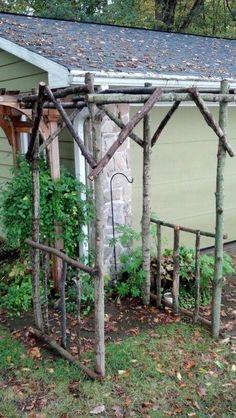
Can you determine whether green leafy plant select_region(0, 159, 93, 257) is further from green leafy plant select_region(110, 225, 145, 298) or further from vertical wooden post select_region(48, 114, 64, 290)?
green leafy plant select_region(110, 225, 145, 298)

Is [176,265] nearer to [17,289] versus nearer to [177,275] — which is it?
[177,275]

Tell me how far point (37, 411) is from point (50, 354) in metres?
0.80

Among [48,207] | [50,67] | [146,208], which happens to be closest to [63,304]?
[48,207]

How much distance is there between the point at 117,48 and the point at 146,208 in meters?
2.69

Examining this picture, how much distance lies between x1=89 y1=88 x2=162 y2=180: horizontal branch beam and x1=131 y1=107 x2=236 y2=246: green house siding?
7.62ft

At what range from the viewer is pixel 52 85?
15.3ft

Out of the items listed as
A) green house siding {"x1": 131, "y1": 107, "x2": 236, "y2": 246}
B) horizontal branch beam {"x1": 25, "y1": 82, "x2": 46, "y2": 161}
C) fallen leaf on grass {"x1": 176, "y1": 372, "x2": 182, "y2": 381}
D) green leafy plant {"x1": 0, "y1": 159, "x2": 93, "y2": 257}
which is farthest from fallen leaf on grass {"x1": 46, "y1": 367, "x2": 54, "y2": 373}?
green house siding {"x1": 131, "y1": 107, "x2": 236, "y2": 246}

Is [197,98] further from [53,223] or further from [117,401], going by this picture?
[117,401]

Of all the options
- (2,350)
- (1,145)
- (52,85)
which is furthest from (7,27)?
(2,350)

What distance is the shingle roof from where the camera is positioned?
5.06 m

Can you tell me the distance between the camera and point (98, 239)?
11.1 ft

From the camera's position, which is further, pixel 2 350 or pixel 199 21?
pixel 199 21

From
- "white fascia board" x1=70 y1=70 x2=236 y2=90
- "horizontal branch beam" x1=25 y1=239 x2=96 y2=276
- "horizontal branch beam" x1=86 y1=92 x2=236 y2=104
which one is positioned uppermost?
"white fascia board" x1=70 y1=70 x2=236 y2=90

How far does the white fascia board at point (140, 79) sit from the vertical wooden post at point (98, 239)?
1.22 metres
